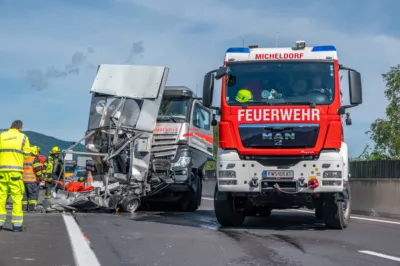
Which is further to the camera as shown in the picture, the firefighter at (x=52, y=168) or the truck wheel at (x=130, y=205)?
the firefighter at (x=52, y=168)

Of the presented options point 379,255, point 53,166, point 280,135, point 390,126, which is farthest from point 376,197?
point 390,126

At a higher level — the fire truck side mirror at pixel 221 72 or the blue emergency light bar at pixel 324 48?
the blue emergency light bar at pixel 324 48

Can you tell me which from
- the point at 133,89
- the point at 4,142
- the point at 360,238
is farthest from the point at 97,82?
the point at 360,238

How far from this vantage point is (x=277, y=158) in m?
11.5

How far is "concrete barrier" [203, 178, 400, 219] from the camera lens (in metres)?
15.8

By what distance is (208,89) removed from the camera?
12023mm

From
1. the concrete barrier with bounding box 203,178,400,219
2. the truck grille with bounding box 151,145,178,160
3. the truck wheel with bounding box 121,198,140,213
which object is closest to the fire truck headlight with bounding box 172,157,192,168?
the truck grille with bounding box 151,145,178,160

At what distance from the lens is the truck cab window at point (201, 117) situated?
18.2 meters

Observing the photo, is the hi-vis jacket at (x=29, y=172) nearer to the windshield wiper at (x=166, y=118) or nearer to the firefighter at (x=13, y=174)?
the windshield wiper at (x=166, y=118)

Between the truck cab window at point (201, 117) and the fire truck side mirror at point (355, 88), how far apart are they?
23.2 feet

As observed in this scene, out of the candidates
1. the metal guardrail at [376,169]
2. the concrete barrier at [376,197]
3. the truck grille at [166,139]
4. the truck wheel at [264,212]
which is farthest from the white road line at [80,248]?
the metal guardrail at [376,169]

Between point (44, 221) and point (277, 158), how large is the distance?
4.74 metres

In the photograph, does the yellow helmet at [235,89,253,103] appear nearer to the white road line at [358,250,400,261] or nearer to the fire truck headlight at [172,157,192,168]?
the white road line at [358,250,400,261]

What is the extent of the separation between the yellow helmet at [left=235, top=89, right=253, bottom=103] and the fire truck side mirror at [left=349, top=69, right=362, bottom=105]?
1704mm
